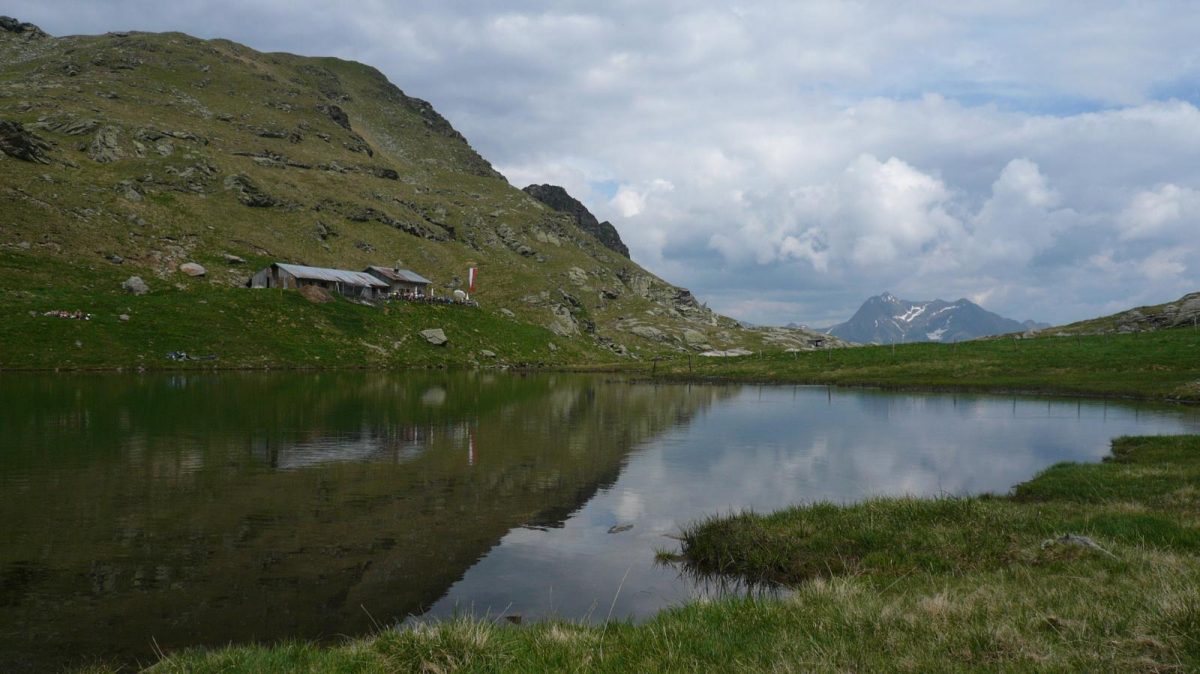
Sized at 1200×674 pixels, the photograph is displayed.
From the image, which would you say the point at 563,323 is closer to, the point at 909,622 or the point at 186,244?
the point at 186,244

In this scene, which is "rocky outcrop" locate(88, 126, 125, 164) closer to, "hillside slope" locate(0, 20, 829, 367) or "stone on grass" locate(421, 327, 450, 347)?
"hillside slope" locate(0, 20, 829, 367)

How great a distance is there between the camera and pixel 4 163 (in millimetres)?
114125

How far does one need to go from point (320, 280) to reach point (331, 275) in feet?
11.8

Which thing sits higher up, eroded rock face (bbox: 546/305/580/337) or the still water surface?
eroded rock face (bbox: 546/305/580/337)

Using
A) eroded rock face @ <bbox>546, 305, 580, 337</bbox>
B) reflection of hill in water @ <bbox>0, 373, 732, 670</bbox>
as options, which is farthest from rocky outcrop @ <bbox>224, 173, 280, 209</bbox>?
reflection of hill in water @ <bbox>0, 373, 732, 670</bbox>

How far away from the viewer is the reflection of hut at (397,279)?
14425 centimetres

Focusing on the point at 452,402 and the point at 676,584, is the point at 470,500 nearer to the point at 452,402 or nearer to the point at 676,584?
the point at 676,584

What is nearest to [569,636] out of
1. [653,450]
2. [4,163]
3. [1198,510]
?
[1198,510]

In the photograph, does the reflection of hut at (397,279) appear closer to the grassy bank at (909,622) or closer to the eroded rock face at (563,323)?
the eroded rock face at (563,323)

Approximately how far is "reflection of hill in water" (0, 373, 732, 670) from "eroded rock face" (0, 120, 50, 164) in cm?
10262

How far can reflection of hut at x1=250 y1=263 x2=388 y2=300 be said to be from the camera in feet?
380

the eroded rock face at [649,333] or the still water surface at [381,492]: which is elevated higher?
the eroded rock face at [649,333]

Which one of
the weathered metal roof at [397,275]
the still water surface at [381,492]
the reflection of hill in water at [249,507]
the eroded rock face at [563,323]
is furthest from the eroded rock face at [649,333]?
the reflection of hill in water at [249,507]

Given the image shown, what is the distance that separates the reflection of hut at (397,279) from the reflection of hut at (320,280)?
5960 millimetres
